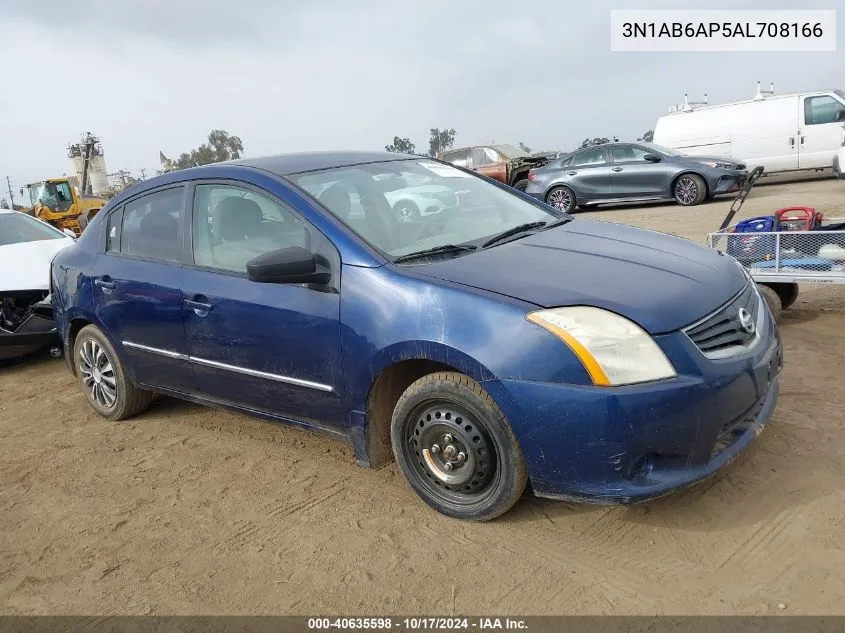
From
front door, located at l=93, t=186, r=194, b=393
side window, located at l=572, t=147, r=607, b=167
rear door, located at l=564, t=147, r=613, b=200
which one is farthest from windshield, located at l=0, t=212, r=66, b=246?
side window, located at l=572, t=147, r=607, b=167

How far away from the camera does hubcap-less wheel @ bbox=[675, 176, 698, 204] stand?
13.6 m

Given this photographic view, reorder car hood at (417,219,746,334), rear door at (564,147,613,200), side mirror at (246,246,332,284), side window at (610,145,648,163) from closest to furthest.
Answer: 1. car hood at (417,219,746,334)
2. side mirror at (246,246,332,284)
3. side window at (610,145,648,163)
4. rear door at (564,147,613,200)

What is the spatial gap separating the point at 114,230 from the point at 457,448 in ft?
9.35

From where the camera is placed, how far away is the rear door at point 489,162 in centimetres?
1729

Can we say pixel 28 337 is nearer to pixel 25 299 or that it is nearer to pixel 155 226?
pixel 25 299

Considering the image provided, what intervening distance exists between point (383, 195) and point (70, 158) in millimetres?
59100

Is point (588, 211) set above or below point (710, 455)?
above

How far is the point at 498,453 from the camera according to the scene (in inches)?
113

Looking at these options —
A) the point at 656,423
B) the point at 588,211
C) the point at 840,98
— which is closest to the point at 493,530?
the point at 656,423

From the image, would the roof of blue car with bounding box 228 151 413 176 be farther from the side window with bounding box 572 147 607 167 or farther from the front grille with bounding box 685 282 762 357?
the side window with bounding box 572 147 607 167

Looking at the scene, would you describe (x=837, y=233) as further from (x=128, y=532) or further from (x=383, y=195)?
(x=128, y=532)

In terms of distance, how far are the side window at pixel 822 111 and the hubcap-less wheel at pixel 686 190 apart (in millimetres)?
3844

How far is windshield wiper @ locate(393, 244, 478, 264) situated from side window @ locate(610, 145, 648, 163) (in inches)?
465

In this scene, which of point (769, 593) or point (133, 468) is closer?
point (769, 593)
